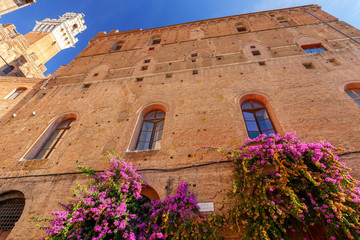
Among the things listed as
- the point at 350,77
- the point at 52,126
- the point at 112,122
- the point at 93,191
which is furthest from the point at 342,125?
the point at 52,126

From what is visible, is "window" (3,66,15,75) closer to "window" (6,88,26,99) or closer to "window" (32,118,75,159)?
"window" (6,88,26,99)

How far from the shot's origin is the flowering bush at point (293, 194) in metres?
3.11

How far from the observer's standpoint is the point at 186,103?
6.91 m

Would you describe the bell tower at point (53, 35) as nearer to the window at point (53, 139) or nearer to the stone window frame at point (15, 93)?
the stone window frame at point (15, 93)

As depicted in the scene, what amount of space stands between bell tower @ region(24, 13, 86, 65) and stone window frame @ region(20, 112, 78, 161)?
22.8m

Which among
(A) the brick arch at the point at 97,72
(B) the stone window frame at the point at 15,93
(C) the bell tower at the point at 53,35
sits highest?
(C) the bell tower at the point at 53,35

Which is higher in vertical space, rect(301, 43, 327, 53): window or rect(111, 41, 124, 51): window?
rect(111, 41, 124, 51): window

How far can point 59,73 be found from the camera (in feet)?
37.2

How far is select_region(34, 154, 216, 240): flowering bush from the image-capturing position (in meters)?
3.49

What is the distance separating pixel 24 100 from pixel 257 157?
37.6 ft

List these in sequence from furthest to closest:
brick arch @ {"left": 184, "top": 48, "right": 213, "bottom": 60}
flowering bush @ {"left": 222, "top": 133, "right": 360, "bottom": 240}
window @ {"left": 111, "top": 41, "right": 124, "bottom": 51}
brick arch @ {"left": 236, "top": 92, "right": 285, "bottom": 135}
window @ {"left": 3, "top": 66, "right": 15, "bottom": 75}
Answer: window @ {"left": 3, "top": 66, "right": 15, "bottom": 75} → window @ {"left": 111, "top": 41, "right": 124, "bottom": 51} → brick arch @ {"left": 184, "top": 48, "right": 213, "bottom": 60} → brick arch @ {"left": 236, "top": 92, "right": 285, "bottom": 135} → flowering bush @ {"left": 222, "top": 133, "right": 360, "bottom": 240}

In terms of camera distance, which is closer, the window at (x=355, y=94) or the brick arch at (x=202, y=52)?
the window at (x=355, y=94)

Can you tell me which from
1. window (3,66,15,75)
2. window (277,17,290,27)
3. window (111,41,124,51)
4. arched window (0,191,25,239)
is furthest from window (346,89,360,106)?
window (3,66,15,75)

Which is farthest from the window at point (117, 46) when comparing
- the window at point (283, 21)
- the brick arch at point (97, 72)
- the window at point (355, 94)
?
the window at point (355, 94)
